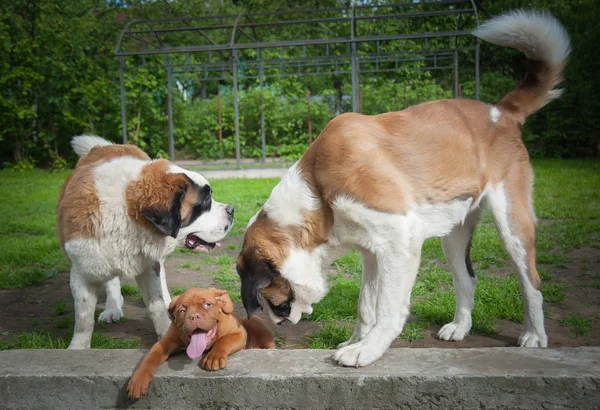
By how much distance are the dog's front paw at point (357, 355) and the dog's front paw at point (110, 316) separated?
7.92 ft

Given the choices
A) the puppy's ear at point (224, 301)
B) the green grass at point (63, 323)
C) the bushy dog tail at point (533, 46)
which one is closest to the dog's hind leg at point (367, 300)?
the puppy's ear at point (224, 301)

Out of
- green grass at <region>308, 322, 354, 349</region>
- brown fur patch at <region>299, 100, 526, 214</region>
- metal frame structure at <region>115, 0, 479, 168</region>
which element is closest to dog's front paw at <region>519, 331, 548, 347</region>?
brown fur patch at <region>299, 100, 526, 214</region>

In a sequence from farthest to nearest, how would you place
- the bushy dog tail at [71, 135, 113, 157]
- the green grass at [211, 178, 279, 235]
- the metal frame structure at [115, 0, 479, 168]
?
1. the metal frame structure at [115, 0, 479, 168]
2. the green grass at [211, 178, 279, 235]
3. the bushy dog tail at [71, 135, 113, 157]

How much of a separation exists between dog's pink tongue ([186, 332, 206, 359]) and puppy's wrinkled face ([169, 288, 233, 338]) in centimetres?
3

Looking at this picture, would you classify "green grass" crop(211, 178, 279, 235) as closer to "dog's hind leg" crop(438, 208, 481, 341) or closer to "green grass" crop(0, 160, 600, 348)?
"green grass" crop(0, 160, 600, 348)

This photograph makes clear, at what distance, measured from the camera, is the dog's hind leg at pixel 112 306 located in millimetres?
4877

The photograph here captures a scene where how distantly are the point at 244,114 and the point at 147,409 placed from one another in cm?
1701

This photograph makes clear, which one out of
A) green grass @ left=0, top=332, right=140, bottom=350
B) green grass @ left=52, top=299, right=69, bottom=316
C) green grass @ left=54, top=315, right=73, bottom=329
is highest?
green grass @ left=0, top=332, right=140, bottom=350

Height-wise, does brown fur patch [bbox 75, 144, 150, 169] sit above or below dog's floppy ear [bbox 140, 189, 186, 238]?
above

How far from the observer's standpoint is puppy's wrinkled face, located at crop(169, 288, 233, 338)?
3.16 m

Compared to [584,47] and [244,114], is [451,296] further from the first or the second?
[244,114]

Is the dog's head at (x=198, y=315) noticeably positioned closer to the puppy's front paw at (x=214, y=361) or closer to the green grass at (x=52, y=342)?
the puppy's front paw at (x=214, y=361)

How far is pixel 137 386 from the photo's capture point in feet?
9.68

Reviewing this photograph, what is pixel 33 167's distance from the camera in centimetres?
1736
